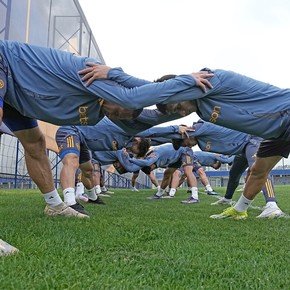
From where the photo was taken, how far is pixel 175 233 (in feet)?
10.3

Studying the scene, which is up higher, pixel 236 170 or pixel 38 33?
pixel 38 33

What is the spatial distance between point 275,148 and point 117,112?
175 centimetres

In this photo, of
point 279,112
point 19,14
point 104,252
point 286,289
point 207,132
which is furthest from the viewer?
point 19,14

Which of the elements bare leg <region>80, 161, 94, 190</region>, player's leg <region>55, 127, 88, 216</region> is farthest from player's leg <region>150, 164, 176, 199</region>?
player's leg <region>55, 127, 88, 216</region>

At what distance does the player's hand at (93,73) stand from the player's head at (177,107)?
20.4 inches

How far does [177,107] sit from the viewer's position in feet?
11.3

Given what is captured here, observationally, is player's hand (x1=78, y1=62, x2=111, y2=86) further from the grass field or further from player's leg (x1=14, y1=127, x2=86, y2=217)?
the grass field

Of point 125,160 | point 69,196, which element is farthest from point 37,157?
point 125,160

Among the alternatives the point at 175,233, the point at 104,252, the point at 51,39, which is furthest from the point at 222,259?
the point at 51,39

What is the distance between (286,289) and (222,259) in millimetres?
560

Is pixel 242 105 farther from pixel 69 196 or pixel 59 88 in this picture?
pixel 69 196

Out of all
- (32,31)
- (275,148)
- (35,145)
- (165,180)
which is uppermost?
(32,31)

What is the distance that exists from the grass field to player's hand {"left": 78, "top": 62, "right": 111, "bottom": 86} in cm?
112

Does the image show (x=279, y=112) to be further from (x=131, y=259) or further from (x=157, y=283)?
(x=157, y=283)
